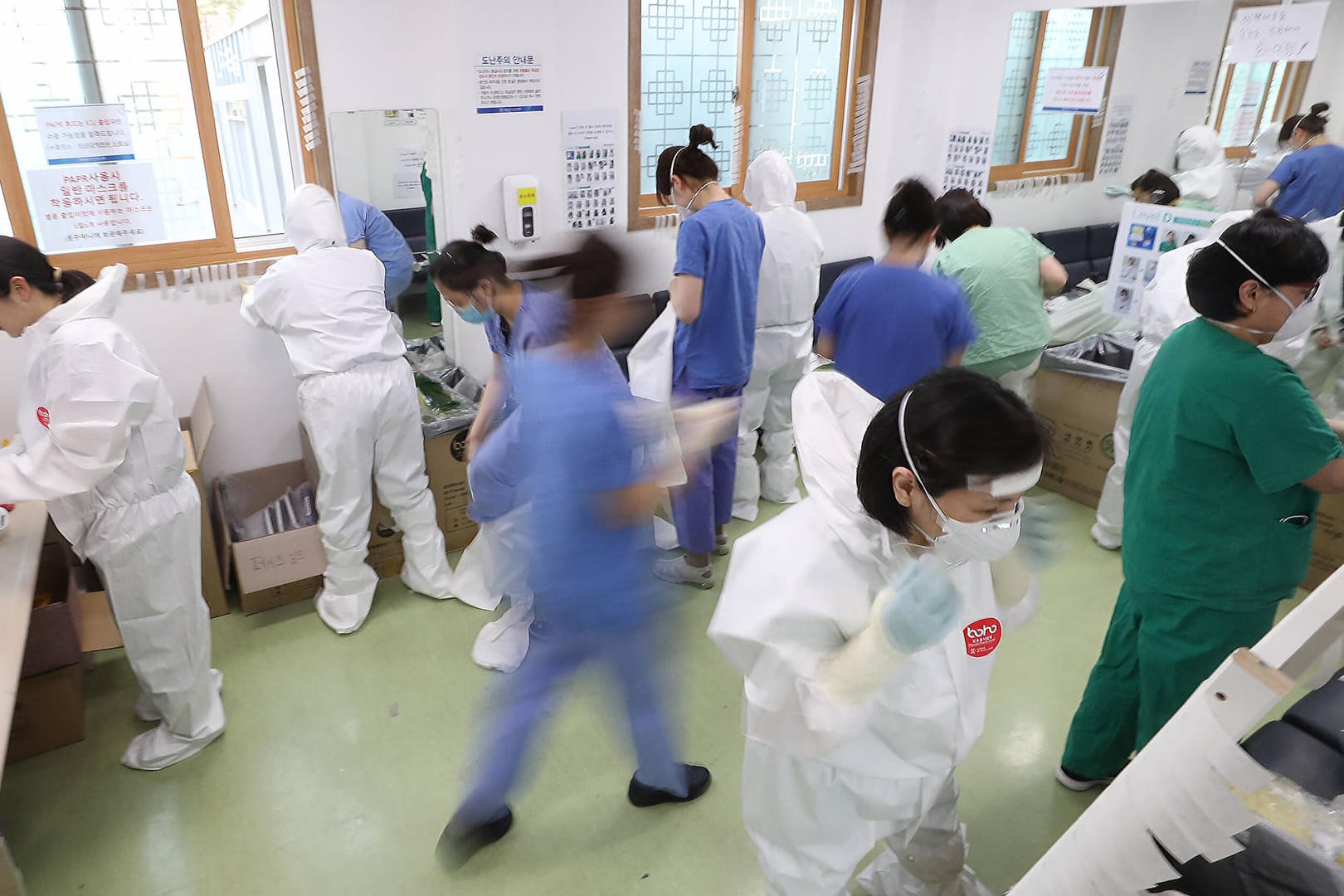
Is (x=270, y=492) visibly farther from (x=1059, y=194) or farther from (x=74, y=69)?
(x=1059, y=194)

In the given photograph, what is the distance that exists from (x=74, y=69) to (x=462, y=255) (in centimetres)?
170

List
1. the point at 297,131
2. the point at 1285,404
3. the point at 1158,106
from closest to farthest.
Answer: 1. the point at 1285,404
2. the point at 297,131
3. the point at 1158,106

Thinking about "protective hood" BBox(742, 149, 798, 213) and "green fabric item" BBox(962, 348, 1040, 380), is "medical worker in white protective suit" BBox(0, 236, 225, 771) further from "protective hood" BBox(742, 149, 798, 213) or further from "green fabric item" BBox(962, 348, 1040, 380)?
"green fabric item" BBox(962, 348, 1040, 380)

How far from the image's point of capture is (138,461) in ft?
7.19

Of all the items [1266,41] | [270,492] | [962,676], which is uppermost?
[1266,41]

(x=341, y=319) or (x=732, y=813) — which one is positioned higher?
(x=341, y=319)

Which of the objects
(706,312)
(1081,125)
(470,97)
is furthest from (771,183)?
(1081,125)

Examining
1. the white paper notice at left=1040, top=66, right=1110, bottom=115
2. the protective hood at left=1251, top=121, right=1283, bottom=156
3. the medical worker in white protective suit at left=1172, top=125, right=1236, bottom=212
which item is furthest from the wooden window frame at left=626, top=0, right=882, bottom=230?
the protective hood at left=1251, top=121, right=1283, bottom=156

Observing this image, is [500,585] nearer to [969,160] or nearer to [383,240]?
[383,240]

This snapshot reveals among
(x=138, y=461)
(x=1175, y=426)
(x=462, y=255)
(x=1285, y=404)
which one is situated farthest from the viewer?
(x=462, y=255)

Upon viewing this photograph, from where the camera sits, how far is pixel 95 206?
2996mm

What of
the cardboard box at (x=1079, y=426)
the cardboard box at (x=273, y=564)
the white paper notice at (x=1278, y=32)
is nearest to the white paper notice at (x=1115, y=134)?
the white paper notice at (x=1278, y=32)

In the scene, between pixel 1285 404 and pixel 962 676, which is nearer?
pixel 962 676

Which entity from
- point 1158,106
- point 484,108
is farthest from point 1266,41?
point 484,108
